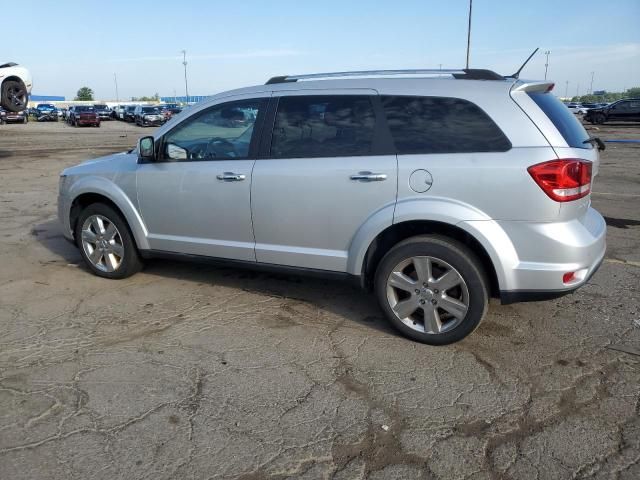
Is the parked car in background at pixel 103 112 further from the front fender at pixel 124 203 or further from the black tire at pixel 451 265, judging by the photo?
the black tire at pixel 451 265

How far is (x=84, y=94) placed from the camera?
13262cm

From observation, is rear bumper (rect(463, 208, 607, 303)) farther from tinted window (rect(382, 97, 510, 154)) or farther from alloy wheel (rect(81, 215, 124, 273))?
alloy wheel (rect(81, 215, 124, 273))

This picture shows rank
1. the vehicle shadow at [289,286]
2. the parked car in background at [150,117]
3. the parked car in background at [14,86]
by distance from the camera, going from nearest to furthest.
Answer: the vehicle shadow at [289,286], the parked car in background at [14,86], the parked car in background at [150,117]

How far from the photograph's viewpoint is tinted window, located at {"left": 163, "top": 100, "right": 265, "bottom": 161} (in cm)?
428

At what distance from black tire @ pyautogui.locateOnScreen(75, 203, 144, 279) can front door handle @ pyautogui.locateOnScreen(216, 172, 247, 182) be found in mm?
1298

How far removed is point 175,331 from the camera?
402cm

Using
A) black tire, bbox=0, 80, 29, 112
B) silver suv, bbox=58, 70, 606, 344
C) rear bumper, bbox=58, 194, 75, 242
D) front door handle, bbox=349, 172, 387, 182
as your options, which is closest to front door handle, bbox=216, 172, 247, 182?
silver suv, bbox=58, 70, 606, 344

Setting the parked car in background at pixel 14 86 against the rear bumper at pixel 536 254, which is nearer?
the rear bumper at pixel 536 254

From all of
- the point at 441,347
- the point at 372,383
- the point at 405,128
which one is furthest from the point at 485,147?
the point at 372,383

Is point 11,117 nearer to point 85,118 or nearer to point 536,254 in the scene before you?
point 85,118

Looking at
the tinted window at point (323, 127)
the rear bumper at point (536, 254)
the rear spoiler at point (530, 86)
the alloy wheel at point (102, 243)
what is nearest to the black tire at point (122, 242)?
the alloy wheel at point (102, 243)

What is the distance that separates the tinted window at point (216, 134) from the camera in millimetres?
4281

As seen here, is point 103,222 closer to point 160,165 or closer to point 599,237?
point 160,165

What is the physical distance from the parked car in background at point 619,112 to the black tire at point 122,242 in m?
36.0
